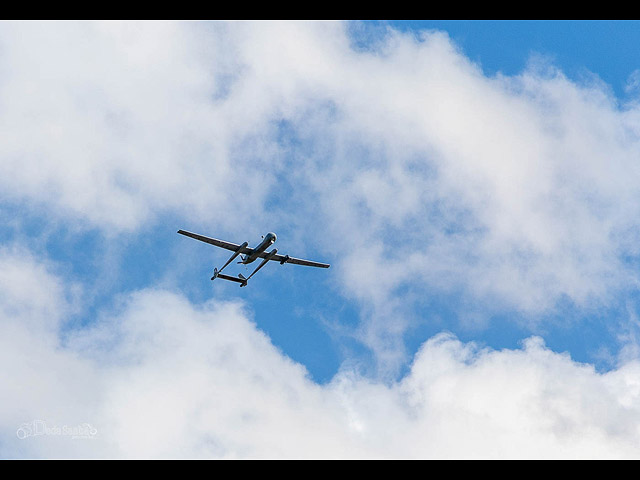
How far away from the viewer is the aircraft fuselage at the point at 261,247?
122000 mm

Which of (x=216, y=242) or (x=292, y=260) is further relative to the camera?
(x=292, y=260)

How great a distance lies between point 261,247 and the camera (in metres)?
126

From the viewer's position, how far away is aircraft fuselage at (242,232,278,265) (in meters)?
122
